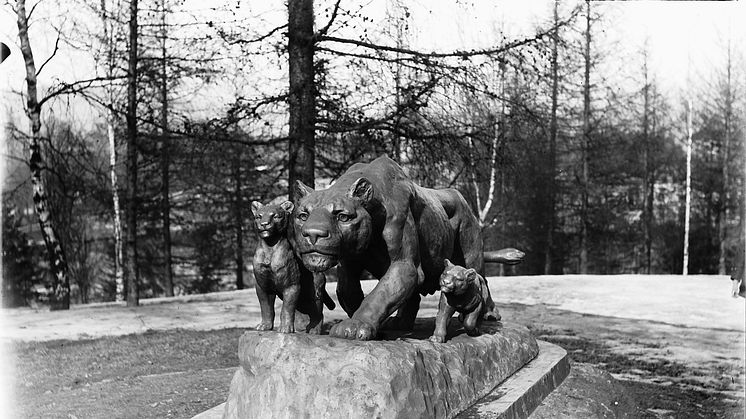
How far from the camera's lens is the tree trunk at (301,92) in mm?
9219

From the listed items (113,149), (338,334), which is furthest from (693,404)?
(113,149)

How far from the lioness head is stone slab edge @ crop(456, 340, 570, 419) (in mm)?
1114

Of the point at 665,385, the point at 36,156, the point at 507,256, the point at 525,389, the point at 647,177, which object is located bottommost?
the point at 665,385

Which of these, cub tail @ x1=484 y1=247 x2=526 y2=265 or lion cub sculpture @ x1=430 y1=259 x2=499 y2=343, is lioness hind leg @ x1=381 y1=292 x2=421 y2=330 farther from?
cub tail @ x1=484 y1=247 x2=526 y2=265

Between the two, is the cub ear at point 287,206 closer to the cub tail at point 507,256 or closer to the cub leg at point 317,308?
the cub leg at point 317,308

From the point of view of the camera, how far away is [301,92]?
9203mm

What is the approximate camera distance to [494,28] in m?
9.71

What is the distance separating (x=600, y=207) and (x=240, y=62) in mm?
17154

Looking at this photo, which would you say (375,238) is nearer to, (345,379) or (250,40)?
(345,379)

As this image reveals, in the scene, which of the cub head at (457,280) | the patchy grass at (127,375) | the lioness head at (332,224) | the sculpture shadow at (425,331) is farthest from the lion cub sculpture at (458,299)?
the patchy grass at (127,375)

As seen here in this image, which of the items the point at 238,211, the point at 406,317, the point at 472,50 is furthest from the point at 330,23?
the point at 238,211

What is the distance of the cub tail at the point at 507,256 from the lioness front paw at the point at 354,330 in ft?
5.77

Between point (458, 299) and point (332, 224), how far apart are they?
1099mm

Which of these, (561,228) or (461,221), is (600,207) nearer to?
(561,228)
